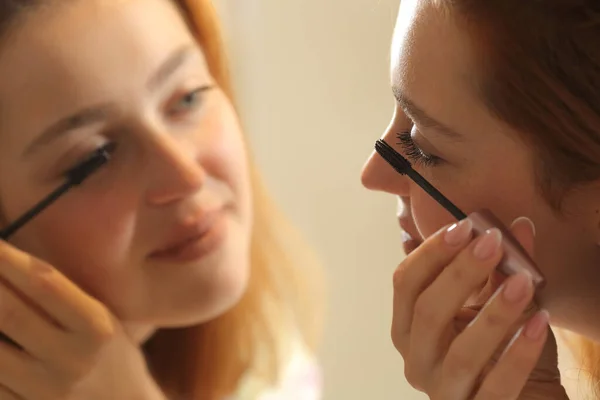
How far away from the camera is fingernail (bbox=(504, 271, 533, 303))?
0.45 meters

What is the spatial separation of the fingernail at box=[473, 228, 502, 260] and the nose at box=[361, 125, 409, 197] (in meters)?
0.14

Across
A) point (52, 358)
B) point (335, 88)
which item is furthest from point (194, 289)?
point (335, 88)

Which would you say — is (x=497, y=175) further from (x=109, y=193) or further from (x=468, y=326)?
(x=109, y=193)

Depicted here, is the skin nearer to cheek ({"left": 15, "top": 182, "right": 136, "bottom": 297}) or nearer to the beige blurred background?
cheek ({"left": 15, "top": 182, "right": 136, "bottom": 297})

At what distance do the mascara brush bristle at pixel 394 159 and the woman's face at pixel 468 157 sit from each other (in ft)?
0.07

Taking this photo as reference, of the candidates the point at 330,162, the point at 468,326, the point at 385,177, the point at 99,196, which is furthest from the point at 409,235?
the point at 330,162

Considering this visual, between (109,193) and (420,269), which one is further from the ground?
(109,193)

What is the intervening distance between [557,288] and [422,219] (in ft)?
0.38

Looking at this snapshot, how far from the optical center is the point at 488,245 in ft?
1.50

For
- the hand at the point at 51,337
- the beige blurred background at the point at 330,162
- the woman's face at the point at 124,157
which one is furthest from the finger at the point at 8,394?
the beige blurred background at the point at 330,162

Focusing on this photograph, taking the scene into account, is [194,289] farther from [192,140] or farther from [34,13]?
[34,13]

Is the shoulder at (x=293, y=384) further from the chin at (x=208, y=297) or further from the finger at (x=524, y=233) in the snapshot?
the finger at (x=524, y=233)

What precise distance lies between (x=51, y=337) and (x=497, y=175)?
367mm

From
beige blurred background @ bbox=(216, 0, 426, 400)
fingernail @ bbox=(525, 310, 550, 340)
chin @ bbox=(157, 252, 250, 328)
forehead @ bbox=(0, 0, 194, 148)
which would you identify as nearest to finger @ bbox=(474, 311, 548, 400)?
fingernail @ bbox=(525, 310, 550, 340)
